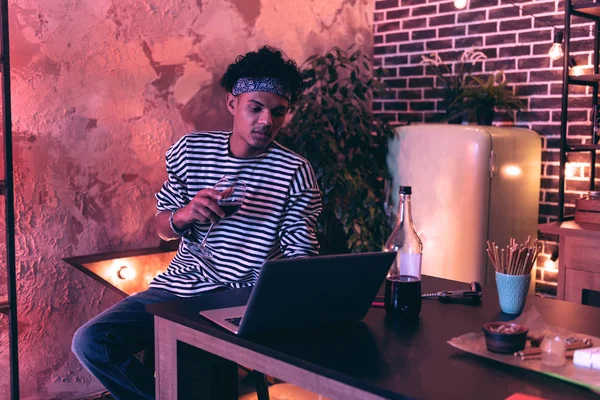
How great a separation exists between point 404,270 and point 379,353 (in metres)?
0.41

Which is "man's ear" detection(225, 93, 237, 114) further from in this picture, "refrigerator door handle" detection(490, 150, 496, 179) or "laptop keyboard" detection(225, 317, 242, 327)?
"refrigerator door handle" detection(490, 150, 496, 179)

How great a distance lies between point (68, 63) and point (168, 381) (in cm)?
190

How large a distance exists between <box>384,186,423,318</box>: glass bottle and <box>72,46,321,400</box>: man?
619 millimetres

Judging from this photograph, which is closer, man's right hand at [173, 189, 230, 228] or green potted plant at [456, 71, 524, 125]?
man's right hand at [173, 189, 230, 228]

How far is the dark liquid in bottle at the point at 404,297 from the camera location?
1627mm

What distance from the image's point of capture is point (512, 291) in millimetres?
1630

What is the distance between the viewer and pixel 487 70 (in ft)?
13.5

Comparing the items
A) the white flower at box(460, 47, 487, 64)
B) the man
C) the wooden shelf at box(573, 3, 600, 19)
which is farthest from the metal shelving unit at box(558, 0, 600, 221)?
the man

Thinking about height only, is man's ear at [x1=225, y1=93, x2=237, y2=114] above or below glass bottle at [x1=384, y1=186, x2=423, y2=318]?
above

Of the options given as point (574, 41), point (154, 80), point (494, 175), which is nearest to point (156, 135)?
point (154, 80)

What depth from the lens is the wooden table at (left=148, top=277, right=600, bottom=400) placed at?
1168mm

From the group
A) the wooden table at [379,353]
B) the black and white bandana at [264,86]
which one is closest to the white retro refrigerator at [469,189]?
the black and white bandana at [264,86]

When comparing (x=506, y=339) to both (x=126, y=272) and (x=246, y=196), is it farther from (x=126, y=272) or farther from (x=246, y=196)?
(x=126, y=272)

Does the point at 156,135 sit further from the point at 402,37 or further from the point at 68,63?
the point at 402,37
